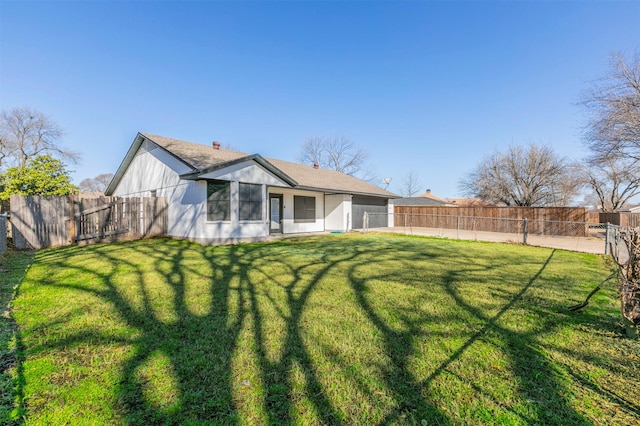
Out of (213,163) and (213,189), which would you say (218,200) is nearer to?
(213,189)

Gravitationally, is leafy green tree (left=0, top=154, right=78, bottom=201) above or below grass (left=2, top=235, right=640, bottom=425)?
above

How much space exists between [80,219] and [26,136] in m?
24.4

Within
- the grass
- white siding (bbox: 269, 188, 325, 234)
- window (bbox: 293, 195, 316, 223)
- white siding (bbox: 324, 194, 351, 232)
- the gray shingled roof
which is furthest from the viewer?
white siding (bbox: 324, 194, 351, 232)

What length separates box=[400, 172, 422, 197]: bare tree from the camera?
54031 millimetres

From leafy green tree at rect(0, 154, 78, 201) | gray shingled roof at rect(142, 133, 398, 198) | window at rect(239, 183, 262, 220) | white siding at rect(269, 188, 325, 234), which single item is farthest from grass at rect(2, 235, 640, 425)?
leafy green tree at rect(0, 154, 78, 201)

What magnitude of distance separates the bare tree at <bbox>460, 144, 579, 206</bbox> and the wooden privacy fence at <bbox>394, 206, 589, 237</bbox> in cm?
714

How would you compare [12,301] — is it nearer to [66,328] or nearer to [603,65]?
[66,328]

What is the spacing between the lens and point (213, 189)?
1066 cm

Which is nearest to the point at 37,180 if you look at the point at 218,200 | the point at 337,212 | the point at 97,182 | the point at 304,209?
the point at 218,200

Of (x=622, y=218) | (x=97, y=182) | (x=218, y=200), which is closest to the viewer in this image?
(x=218, y=200)

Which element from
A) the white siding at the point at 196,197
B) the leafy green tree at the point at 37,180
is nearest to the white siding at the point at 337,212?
the white siding at the point at 196,197

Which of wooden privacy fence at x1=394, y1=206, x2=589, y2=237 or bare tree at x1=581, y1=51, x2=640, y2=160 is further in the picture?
wooden privacy fence at x1=394, y1=206, x2=589, y2=237

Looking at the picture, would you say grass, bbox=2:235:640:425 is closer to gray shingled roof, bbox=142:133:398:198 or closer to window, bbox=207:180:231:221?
window, bbox=207:180:231:221

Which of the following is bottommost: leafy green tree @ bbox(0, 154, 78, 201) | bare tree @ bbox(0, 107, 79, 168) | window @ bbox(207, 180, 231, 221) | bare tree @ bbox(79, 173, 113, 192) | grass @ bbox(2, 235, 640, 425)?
grass @ bbox(2, 235, 640, 425)
